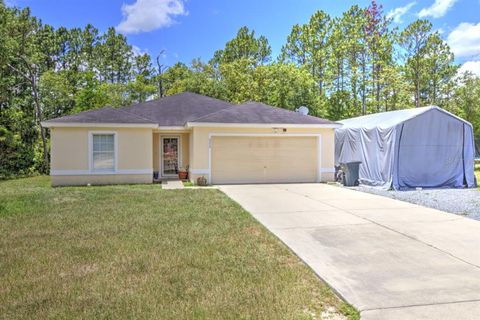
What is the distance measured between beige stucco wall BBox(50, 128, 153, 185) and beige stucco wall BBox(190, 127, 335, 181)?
1.98m

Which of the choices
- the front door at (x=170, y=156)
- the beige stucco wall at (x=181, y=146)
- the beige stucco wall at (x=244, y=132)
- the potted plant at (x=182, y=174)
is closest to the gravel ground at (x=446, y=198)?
the beige stucco wall at (x=244, y=132)

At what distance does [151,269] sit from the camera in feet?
16.0

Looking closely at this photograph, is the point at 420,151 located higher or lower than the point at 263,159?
higher

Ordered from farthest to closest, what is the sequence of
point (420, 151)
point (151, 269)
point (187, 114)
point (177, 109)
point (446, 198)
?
point (177, 109), point (187, 114), point (420, 151), point (446, 198), point (151, 269)

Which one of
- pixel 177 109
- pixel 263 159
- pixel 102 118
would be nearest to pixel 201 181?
pixel 263 159

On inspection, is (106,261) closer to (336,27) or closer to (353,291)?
(353,291)

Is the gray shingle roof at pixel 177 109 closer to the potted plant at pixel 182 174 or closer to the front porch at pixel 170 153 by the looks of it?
the front porch at pixel 170 153

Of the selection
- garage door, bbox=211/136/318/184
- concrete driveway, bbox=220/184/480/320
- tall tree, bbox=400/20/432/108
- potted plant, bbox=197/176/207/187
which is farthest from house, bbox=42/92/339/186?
tall tree, bbox=400/20/432/108

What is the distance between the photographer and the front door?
17516 millimetres

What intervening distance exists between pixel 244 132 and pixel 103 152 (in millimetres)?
6028

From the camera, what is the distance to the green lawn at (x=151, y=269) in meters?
3.72

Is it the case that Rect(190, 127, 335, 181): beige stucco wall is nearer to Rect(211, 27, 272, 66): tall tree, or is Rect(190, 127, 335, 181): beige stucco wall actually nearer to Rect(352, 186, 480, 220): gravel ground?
Rect(352, 186, 480, 220): gravel ground

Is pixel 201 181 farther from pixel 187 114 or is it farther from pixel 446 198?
pixel 446 198

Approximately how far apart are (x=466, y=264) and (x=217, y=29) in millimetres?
31012
